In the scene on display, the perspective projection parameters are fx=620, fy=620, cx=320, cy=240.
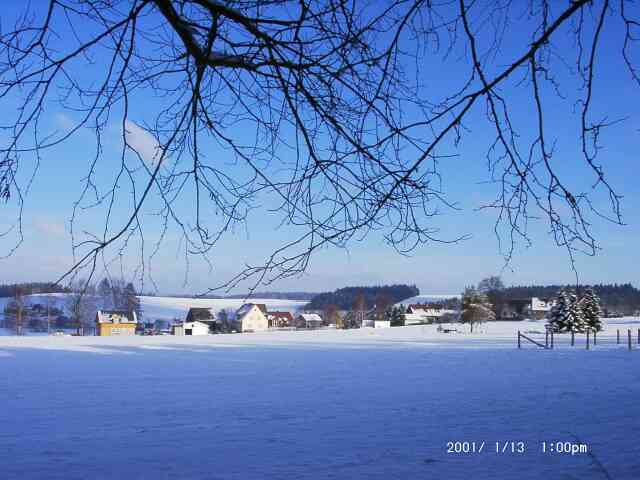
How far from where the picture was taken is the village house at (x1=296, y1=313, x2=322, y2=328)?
3393 inches

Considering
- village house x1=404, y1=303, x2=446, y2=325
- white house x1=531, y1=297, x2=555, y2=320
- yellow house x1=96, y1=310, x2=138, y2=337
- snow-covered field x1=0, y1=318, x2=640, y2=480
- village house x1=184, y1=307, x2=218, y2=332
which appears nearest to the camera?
snow-covered field x1=0, y1=318, x2=640, y2=480

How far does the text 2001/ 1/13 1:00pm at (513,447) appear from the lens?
7.08m

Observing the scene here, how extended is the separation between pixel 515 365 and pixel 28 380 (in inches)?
Answer: 557

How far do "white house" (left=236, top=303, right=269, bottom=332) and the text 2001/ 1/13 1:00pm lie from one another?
Answer: 5896cm

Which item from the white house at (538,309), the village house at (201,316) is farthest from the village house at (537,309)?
the village house at (201,316)

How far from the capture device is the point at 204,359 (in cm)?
2331

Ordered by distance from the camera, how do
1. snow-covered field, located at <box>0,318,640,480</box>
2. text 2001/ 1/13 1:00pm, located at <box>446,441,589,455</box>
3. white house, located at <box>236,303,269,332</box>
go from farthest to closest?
1. white house, located at <box>236,303,269,332</box>
2. text 2001/ 1/13 1:00pm, located at <box>446,441,589,455</box>
3. snow-covered field, located at <box>0,318,640,480</box>

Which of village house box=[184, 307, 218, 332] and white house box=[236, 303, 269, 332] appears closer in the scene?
white house box=[236, 303, 269, 332]

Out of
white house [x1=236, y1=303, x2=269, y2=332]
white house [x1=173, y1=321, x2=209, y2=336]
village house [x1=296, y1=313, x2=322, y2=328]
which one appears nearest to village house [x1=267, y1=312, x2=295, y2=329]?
village house [x1=296, y1=313, x2=322, y2=328]

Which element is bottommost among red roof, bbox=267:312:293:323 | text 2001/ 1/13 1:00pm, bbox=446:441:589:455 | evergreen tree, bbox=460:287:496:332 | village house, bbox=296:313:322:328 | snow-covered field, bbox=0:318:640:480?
village house, bbox=296:313:322:328

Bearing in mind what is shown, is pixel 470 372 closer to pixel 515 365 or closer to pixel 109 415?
pixel 515 365

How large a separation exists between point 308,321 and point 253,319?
1834 cm

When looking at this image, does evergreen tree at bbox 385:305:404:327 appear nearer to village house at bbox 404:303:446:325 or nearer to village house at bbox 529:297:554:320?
village house at bbox 404:303:446:325

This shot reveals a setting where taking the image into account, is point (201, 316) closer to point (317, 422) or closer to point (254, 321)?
point (254, 321)
